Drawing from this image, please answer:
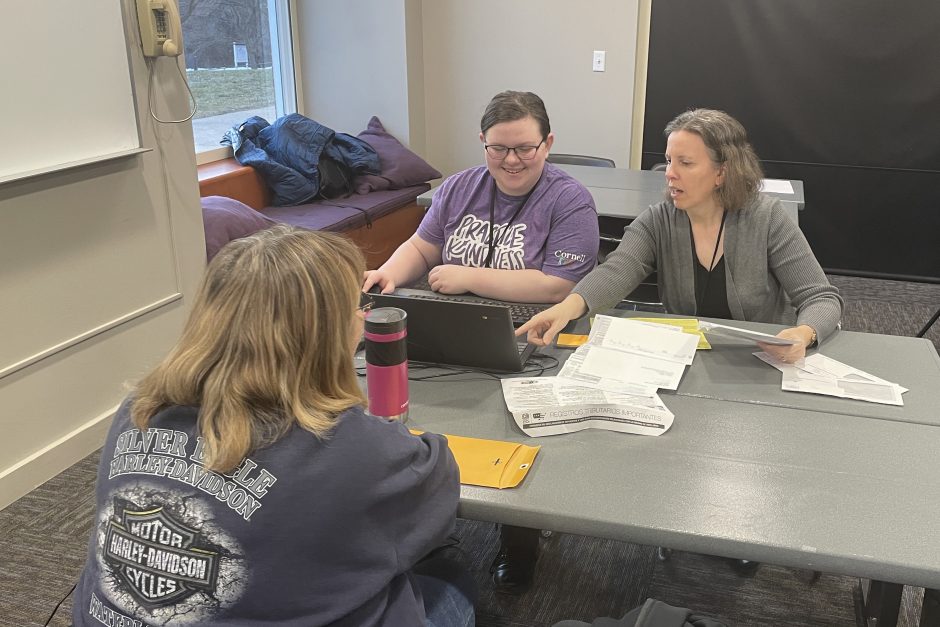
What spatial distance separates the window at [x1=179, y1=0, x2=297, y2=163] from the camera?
169 inches

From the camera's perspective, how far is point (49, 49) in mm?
2391

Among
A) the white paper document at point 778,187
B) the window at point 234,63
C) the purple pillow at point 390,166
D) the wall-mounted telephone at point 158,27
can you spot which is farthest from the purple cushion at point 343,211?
the white paper document at point 778,187

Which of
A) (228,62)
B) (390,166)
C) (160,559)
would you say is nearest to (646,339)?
(160,559)

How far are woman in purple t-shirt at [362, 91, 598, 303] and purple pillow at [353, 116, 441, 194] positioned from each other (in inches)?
93.0

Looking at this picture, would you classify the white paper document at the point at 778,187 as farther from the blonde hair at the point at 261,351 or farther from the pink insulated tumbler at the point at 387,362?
the blonde hair at the point at 261,351

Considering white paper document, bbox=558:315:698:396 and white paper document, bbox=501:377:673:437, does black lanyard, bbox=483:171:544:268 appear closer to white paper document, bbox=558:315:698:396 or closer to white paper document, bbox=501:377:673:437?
white paper document, bbox=558:315:698:396

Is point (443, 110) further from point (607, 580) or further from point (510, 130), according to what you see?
point (607, 580)

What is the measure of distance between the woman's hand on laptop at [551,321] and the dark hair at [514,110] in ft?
1.68

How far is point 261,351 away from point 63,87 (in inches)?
73.6

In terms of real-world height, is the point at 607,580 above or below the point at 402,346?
below

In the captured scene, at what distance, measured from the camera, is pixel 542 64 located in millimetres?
5039

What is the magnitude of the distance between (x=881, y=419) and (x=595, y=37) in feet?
12.5

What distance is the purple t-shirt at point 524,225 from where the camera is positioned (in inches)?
88.4

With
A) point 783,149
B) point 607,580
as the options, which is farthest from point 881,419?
point 783,149
